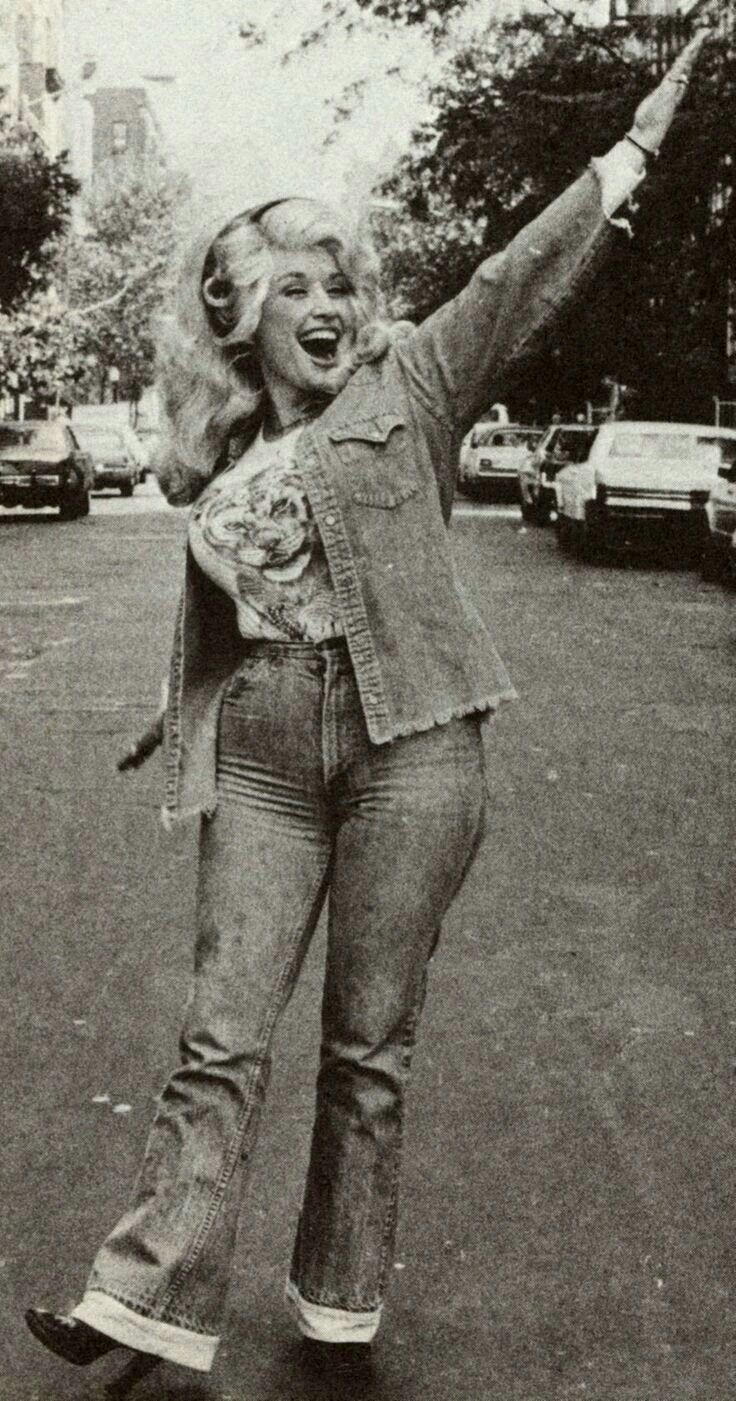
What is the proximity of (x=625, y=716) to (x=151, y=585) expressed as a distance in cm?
1071

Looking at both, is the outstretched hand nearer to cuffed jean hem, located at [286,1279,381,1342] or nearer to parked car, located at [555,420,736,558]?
cuffed jean hem, located at [286,1279,381,1342]

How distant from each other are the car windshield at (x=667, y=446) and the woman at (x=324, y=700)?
25671mm

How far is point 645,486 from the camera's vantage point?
92.7ft

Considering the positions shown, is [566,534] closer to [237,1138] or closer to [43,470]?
[43,470]

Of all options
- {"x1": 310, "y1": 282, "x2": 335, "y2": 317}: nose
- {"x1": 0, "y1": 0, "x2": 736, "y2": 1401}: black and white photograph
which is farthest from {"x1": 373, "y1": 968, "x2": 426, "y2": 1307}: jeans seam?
{"x1": 310, "y1": 282, "x2": 335, "y2": 317}: nose

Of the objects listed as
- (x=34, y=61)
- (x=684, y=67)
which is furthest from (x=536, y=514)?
(x=34, y=61)

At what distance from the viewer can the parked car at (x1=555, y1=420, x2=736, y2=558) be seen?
28219 mm

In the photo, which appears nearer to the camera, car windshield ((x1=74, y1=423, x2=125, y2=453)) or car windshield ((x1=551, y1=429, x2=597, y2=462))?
car windshield ((x1=551, y1=429, x2=597, y2=462))

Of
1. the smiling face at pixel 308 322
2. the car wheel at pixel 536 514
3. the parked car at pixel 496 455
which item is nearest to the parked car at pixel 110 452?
the parked car at pixel 496 455

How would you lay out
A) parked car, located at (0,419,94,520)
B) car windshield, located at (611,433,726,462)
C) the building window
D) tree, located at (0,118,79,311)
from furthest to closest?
1. the building window
2. tree, located at (0,118,79,311)
3. parked car, located at (0,419,94,520)
4. car windshield, located at (611,433,726,462)

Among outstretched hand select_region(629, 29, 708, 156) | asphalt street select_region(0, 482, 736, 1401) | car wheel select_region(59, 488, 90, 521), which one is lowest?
car wheel select_region(59, 488, 90, 521)

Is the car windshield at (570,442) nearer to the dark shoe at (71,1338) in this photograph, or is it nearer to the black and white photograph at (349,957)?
the black and white photograph at (349,957)

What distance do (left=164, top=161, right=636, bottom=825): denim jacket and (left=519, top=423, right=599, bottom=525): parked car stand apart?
32151 millimetres

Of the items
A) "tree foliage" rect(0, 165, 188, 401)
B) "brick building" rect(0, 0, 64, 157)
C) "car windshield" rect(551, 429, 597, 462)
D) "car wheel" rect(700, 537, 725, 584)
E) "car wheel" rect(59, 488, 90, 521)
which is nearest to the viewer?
"car wheel" rect(700, 537, 725, 584)
